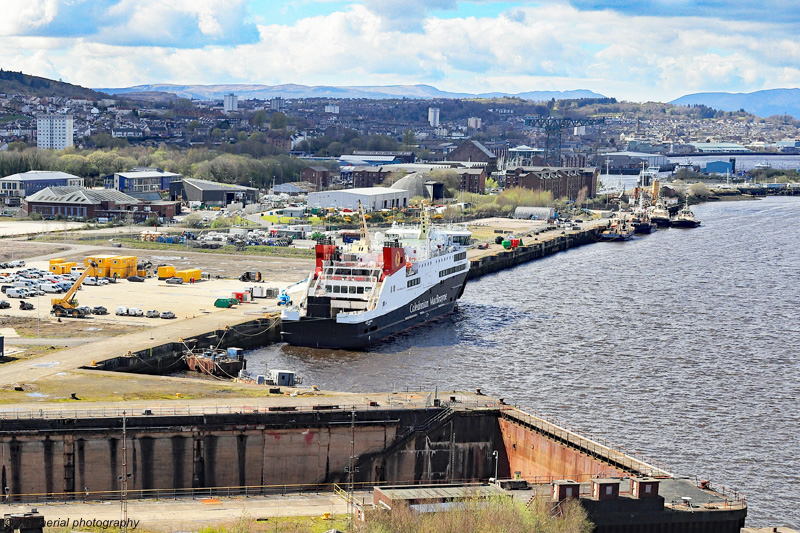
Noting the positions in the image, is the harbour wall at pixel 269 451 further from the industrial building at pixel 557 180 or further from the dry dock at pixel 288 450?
the industrial building at pixel 557 180

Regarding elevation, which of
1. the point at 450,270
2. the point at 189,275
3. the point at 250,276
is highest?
the point at 450,270

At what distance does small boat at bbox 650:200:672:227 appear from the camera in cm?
14775

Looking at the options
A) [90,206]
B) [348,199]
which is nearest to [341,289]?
[90,206]

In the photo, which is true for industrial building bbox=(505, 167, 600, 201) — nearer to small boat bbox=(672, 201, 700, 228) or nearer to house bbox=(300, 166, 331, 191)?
small boat bbox=(672, 201, 700, 228)

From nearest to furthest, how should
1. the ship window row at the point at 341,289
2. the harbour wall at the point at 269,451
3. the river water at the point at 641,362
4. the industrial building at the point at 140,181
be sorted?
the harbour wall at the point at 269,451
the river water at the point at 641,362
the ship window row at the point at 341,289
the industrial building at the point at 140,181

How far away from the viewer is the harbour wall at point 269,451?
33.8 meters

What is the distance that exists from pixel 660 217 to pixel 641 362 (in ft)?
322

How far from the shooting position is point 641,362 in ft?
180

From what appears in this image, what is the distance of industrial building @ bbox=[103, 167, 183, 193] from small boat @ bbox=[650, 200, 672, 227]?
61821 mm

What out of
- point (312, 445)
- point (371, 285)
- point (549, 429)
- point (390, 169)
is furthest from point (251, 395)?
point (390, 169)

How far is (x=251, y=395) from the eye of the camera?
39.7 metres

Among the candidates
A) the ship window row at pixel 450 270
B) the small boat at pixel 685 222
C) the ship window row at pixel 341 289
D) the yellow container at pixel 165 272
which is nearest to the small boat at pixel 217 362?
the ship window row at pixel 341 289

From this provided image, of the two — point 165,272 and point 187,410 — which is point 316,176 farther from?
point 187,410

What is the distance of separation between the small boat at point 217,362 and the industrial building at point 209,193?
86.5 m
